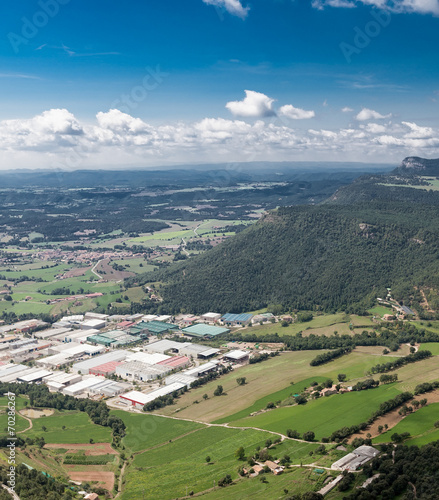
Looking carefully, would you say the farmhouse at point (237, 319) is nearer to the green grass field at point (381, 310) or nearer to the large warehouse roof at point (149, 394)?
the green grass field at point (381, 310)

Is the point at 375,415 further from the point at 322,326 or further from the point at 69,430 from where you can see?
the point at 322,326

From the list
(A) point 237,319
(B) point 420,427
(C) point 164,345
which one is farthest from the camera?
(A) point 237,319

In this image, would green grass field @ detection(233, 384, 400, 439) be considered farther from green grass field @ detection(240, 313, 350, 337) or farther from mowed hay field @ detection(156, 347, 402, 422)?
green grass field @ detection(240, 313, 350, 337)

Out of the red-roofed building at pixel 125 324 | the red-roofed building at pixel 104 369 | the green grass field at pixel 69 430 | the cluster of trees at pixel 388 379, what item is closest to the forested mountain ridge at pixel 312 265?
the red-roofed building at pixel 125 324

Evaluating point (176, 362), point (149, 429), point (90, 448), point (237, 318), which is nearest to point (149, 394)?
point (149, 429)

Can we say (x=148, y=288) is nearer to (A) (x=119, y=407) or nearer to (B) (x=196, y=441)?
(A) (x=119, y=407)

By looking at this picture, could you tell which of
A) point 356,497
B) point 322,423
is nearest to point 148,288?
point 322,423

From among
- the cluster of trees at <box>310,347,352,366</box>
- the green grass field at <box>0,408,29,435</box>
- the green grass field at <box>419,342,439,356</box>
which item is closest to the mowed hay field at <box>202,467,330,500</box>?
the green grass field at <box>0,408,29,435</box>

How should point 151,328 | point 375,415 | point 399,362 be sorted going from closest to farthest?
point 375,415 < point 399,362 < point 151,328
